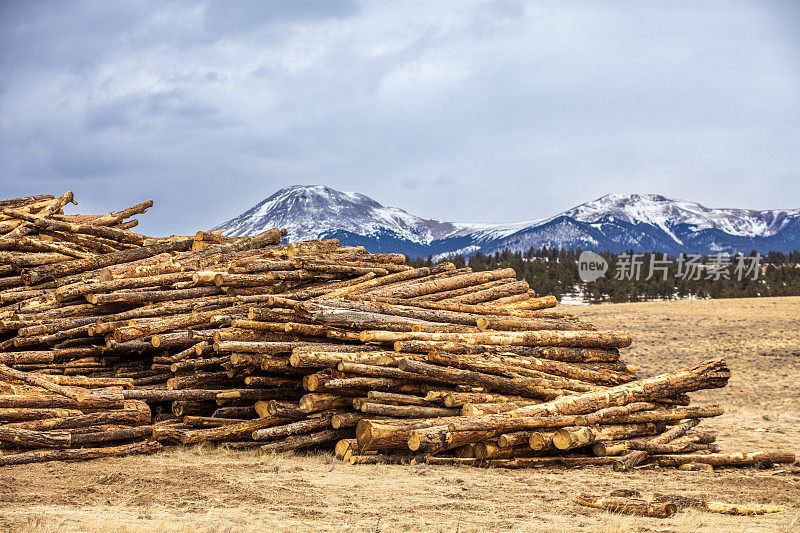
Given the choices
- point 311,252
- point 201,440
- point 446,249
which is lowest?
point 201,440

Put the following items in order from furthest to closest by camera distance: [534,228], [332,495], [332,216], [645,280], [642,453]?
[534,228] → [332,216] → [645,280] → [642,453] → [332,495]

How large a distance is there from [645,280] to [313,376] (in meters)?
46.9

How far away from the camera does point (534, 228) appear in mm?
163875

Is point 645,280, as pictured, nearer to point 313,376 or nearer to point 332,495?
point 313,376

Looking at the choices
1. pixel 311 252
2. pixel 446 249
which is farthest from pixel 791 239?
pixel 311 252

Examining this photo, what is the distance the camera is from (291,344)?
934 cm

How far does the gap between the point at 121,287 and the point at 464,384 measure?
232 inches

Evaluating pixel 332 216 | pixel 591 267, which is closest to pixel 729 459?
pixel 591 267

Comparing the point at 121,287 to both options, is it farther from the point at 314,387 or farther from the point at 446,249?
the point at 446,249

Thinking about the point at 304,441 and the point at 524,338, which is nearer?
the point at 304,441

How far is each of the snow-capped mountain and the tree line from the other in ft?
209

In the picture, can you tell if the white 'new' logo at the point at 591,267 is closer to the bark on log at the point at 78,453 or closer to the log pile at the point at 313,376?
the log pile at the point at 313,376

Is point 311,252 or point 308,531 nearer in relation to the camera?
point 308,531

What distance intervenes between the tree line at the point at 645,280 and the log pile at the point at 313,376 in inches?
1313
